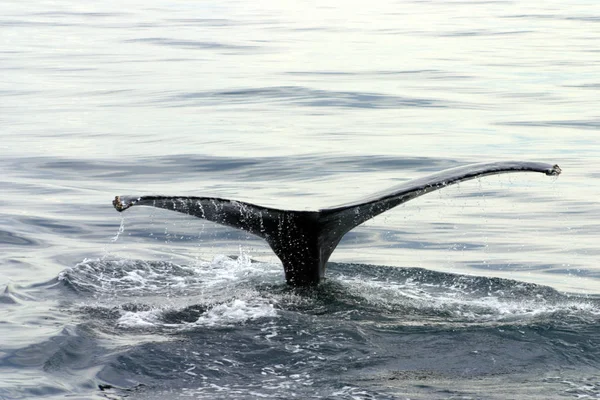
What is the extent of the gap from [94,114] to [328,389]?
38.9 feet

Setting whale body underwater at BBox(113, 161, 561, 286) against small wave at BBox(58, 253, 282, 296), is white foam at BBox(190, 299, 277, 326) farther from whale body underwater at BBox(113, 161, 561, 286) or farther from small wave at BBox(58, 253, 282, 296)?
small wave at BBox(58, 253, 282, 296)

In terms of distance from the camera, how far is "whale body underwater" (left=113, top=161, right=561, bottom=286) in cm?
580

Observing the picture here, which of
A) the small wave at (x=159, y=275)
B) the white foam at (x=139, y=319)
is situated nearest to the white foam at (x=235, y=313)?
the white foam at (x=139, y=319)

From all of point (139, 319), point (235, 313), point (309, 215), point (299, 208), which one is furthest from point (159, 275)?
point (299, 208)

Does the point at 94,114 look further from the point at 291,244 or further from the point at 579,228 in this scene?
the point at 291,244

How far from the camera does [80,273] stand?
7.60m

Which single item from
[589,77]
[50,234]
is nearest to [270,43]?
[589,77]

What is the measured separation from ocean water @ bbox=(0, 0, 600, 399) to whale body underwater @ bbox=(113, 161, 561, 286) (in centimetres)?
21

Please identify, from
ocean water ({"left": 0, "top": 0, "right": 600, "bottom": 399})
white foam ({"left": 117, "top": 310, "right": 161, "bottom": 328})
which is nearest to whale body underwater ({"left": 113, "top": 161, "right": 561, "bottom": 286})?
ocean water ({"left": 0, "top": 0, "right": 600, "bottom": 399})

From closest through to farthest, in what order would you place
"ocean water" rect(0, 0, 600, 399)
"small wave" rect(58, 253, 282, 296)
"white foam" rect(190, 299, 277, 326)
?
"ocean water" rect(0, 0, 600, 399), "white foam" rect(190, 299, 277, 326), "small wave" rect(58, 253, 282, 296)

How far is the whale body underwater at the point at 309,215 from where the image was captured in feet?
19.0

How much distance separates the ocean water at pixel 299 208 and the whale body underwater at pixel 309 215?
0.21 metres

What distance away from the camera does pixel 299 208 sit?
33.6 feet

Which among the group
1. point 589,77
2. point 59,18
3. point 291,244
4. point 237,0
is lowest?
point 291,244
